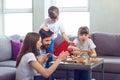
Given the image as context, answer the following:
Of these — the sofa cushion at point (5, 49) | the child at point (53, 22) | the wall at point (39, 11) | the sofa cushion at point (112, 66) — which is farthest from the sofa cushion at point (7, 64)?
the wall at point (39, 11)

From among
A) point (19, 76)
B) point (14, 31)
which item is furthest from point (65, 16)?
point (19, 76)

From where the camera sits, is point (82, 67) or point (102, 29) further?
point (102, 29)

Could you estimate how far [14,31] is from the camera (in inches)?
243

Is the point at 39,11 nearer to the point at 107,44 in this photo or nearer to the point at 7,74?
the point at 107,44

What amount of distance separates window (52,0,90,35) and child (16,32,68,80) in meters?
2.61

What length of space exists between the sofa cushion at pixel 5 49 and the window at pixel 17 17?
1.38 m

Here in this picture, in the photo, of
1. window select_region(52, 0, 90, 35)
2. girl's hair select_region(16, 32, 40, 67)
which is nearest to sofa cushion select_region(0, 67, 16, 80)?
girl's hair select_region(16, 32, 40, 67)

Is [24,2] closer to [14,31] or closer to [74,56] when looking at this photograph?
[14,31]

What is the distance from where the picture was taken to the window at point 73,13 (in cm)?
562

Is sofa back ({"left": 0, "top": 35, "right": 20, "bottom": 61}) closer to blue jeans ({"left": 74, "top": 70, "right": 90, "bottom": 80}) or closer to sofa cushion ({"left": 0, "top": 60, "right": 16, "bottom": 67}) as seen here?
sofa cushion ({"left": 0, "top": 60, "right": 16, "bottom": 67})

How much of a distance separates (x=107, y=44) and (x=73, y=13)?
46.9 inches

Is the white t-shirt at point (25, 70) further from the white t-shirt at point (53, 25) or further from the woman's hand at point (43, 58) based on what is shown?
the white t-shirt at point (53, 25)

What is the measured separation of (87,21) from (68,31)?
0.44 metres

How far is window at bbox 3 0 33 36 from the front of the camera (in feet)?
19.7
